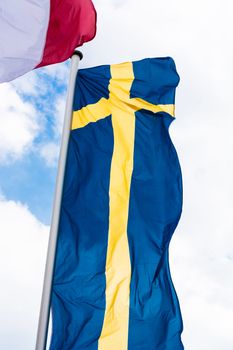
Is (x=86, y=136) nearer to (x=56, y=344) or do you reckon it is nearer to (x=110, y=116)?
(x=110, y=116)

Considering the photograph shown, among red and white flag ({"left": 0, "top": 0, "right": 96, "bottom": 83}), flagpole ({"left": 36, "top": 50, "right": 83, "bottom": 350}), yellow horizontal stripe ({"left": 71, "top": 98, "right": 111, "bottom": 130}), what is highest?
red and white flag ({"left": 0, "top": 0, "right": 96, "bottom": 83})

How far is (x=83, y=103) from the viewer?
6.52 metres

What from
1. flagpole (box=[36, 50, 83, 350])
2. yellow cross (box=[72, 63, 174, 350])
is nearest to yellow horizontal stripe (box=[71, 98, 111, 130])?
yellow cross (box=[72, 63, 174, 350])

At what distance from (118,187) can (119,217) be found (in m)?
0.44

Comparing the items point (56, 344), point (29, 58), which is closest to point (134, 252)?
point (56, 344)

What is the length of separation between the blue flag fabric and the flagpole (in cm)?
33

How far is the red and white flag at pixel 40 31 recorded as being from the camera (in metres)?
6.09

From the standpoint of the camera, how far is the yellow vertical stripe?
524 cm

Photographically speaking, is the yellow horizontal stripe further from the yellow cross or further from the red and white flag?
the red and white flag

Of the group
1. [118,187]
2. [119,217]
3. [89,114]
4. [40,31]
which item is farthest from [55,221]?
[40,31]

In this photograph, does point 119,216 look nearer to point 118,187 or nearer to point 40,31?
point 118,187

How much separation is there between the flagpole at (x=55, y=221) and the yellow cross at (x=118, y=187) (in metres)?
0.54

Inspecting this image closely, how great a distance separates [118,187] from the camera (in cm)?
616

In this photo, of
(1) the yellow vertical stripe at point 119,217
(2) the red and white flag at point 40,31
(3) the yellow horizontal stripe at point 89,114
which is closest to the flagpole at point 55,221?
(2) the red and white flag at point 40,31
